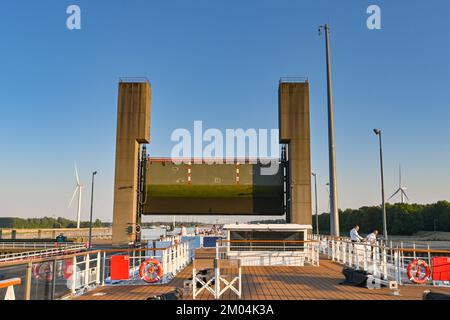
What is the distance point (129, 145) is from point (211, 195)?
800 centimetres

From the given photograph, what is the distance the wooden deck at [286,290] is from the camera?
10930 mm

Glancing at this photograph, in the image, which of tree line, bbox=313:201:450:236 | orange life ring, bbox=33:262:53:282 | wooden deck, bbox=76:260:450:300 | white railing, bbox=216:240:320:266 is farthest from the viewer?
tree line, bbox=313:201:450:236

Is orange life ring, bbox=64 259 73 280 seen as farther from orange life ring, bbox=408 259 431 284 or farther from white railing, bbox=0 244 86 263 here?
white railing, bbox=0 244 86 263

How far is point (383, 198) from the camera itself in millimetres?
28906

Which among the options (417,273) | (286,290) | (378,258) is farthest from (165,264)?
(417,273)

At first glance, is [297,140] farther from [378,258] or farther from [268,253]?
[378,258]

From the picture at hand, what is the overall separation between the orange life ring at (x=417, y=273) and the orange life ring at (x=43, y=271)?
10914 mm

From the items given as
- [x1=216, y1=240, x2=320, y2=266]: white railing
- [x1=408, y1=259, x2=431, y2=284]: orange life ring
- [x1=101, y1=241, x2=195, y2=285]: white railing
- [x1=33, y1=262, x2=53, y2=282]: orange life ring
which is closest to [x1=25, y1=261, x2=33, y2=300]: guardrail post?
[x1=33, y1=262, x2=53, y2=282]: orange life ring

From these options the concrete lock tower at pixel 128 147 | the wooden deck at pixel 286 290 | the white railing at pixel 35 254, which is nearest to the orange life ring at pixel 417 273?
the wooden deck at pixel 286 290

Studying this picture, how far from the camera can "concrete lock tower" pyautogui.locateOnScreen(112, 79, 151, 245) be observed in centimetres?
3186

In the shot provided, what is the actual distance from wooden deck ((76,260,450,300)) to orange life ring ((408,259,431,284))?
25cm

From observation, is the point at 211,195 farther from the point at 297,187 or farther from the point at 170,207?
the point at 297,187
